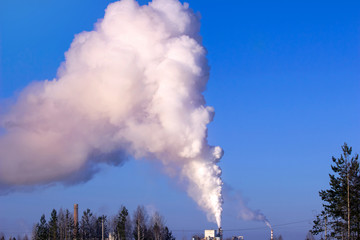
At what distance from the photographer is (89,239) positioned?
Result: 494 ft

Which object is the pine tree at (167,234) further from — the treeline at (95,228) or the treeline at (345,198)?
the treeline at (345,198)

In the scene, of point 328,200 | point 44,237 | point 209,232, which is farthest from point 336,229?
point 44,237

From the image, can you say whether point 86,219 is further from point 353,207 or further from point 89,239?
point 353,207

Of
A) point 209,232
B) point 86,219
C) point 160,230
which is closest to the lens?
point 209,232

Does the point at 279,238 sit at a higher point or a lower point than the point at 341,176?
lower

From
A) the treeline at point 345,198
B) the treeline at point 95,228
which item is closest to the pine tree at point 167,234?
the treeline at point 95,228

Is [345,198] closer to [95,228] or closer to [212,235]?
[212,235]

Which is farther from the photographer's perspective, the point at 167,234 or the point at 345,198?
the point at 167,234

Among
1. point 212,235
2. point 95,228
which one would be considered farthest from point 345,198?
point 95,228

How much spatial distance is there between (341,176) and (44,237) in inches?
4055

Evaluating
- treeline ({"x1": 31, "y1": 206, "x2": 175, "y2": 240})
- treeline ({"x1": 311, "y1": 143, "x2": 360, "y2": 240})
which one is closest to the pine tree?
treeline ({"x1": 31, "y1": 206, "x2": 175, "y2": 240})

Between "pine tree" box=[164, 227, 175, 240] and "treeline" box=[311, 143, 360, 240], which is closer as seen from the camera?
"treeline" box=[311, 143, 360, 240]

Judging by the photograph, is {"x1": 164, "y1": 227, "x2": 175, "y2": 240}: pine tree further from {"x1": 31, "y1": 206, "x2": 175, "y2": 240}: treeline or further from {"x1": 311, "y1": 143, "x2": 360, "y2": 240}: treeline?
{"x1": 311, "y1": 143, "x2": 360, "y2": 240}: treeline

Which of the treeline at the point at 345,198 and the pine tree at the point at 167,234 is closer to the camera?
the treeline at the point at 345,198
